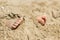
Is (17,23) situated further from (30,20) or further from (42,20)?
(42,20)

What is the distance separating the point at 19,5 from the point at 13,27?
0.45 meters

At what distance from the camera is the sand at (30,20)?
1545 mm

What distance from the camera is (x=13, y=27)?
5.17 feet

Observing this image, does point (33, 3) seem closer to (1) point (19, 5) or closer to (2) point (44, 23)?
(1) point (19, 5)

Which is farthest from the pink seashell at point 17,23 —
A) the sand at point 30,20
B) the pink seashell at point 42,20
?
the pink seashell at point 42,20

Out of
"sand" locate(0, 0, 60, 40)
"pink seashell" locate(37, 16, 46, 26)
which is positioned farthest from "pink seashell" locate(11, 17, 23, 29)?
"pink seashell" locate(37, 16, 46, 26)

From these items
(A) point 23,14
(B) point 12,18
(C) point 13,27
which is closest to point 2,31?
(C) point 13,27

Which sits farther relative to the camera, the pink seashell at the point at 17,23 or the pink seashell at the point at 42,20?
the pink seashell at the point at 42,20

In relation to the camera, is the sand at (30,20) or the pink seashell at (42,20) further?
the pink seashell at (42,20)

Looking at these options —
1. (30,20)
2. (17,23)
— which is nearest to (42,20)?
(30,20)

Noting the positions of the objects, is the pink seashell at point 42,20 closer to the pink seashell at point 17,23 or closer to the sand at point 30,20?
the sand at point 30,20

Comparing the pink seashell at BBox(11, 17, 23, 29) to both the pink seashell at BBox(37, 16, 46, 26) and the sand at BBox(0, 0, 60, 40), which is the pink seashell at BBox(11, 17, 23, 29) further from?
the pink seashell at BBox(37, 16, 46, 26)

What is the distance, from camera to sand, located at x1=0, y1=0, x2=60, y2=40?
1.54 meters

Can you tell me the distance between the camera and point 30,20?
1.72 meters
